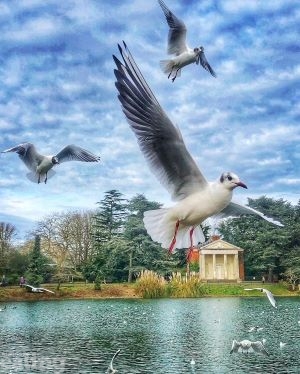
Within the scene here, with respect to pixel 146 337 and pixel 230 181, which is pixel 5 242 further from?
pixel 230 181

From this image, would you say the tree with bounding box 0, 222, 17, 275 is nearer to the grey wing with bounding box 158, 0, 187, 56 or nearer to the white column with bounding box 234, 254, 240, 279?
the white column with bounding box 234, 254, 240, 279

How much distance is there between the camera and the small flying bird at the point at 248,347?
56.3ft

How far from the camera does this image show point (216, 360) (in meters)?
16.4

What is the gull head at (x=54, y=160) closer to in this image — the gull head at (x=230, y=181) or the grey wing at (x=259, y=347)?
the gull head at (x=230, y=181)

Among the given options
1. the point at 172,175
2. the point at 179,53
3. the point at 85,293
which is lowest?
the point at 172,175

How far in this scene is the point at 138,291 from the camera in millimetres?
38062

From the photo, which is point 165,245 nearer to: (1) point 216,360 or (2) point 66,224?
(1) point 216,360

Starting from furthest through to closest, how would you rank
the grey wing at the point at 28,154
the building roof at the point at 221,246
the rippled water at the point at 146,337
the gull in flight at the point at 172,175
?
1. the building roof at the point at 221,246
2. the rippled water at the point at 146,337
3. the grey wing at the point at 28,154
4. the gull in flight at the point at 172,175

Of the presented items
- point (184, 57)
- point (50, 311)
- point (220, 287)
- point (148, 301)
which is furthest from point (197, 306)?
point (184, 57)

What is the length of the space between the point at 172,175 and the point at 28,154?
205 centimetres

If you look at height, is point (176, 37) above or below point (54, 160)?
above

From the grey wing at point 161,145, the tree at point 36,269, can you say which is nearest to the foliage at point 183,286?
the tree at point 36,269

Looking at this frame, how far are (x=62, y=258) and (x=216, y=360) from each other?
112ft

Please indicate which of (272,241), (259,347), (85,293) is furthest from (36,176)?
(272,241)
